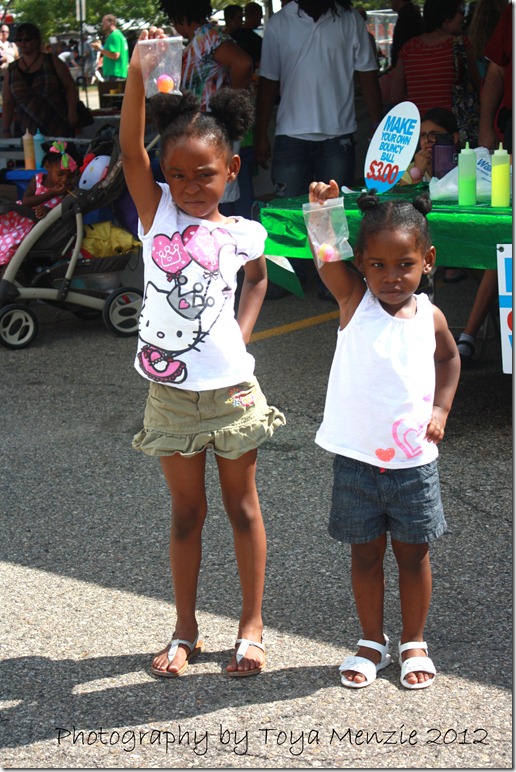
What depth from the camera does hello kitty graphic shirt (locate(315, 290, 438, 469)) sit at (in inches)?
102

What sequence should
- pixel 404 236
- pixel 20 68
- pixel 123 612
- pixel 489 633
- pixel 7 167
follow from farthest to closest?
pixel 20 68, pixel 7 167, pixel 123 612, pixel 489 633, pixel 404 236

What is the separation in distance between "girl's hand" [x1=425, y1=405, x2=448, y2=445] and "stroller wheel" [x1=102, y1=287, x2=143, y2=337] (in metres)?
3.92

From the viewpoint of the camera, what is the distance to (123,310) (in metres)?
6.41

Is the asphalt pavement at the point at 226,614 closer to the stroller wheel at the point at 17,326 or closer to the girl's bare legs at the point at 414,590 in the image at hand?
the girl's bare legs at the point at 414,590

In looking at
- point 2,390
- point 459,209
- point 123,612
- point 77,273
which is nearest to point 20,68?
point 77,273

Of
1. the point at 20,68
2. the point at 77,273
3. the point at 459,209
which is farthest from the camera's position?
the point at 20,68

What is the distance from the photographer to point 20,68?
863 centimetres

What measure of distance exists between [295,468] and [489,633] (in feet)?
4.78

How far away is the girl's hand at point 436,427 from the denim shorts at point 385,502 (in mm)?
75

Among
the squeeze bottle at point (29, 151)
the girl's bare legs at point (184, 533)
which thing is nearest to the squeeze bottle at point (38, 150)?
the squeeze bottle at point (29, 151)

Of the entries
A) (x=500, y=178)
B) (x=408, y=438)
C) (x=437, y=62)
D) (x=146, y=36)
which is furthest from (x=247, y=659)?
(x=437, y=62)

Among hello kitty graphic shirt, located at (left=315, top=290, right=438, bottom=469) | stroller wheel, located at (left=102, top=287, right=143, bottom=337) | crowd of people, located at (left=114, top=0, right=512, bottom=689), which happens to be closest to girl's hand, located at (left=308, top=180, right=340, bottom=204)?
crowd of people, located at (left=114, top=0, right=512, bottom=689)

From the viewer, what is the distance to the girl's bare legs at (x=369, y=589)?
270cm

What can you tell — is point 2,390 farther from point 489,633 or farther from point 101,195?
point 489,633
